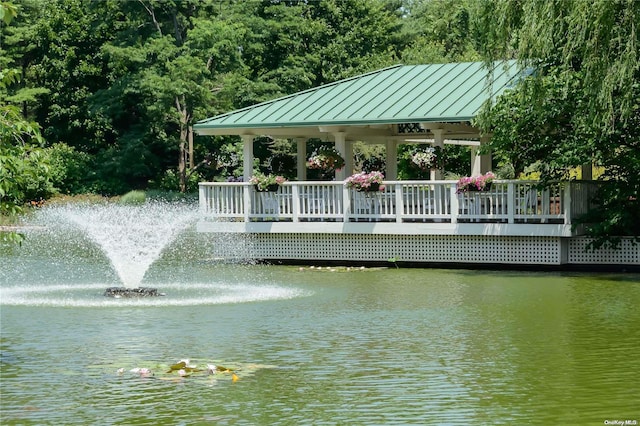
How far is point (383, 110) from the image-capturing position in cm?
2500

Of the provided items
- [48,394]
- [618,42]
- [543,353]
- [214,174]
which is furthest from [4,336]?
[214,174]

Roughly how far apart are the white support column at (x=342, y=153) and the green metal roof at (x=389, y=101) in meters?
0.63

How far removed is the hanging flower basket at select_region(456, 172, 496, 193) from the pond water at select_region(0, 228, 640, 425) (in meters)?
2.10

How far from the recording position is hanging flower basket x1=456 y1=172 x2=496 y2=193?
23047mm

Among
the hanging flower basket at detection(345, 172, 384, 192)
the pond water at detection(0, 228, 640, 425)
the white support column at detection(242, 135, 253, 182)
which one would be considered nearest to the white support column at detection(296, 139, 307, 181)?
the white support column at detection(242, 135, 253, 182)

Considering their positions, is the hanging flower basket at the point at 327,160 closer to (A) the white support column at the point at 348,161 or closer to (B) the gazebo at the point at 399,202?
(B) the gazebo at the point at 399,202

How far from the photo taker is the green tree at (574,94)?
20.0m

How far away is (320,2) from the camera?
52.6m

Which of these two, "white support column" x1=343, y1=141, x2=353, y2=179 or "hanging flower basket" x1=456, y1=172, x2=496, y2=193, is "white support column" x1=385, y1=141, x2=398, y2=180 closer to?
"white support column" x1=343, y1=141, x2=353, y2=179

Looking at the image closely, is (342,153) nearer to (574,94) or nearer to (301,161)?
(301,161)

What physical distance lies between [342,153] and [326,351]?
1336 cm

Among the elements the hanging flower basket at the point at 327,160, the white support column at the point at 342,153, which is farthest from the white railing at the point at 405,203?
the white support column at the point at 342,153

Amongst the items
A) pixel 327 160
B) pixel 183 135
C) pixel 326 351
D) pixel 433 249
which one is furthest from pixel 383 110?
pixel 183 135

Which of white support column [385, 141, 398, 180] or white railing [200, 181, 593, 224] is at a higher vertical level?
white support column [385, 141, 398, 180]
